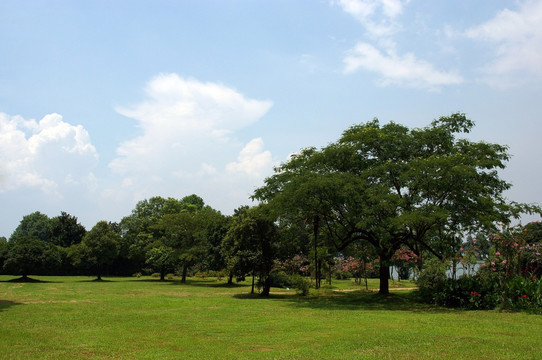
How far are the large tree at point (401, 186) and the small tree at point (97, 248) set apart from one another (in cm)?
3271

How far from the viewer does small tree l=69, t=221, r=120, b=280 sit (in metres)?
50.0

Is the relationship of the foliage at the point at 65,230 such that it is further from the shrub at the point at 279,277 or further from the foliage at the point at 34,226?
the shrub at the point at 279,277

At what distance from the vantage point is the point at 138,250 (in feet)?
184

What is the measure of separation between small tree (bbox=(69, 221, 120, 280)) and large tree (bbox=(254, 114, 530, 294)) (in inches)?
1288

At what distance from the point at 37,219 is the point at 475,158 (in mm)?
111735

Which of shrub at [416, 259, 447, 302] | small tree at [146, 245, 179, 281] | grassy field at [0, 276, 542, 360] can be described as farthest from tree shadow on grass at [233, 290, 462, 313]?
small tree at [146, 245, 179, 281]

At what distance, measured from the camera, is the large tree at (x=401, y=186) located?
70.0 feet

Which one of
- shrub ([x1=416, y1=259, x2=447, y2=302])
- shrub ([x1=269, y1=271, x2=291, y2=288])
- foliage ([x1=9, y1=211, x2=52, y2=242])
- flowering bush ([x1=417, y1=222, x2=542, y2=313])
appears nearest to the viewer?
flowering bush ([x1=417, y1=222, x2=542, y2=313])

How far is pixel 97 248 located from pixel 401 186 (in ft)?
129

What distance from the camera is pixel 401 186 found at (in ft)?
78.5

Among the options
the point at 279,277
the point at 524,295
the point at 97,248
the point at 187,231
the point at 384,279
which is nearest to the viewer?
the point at 524,295

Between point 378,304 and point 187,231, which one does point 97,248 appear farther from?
point 378,304

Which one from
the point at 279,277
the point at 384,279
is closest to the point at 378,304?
the point at 384,279

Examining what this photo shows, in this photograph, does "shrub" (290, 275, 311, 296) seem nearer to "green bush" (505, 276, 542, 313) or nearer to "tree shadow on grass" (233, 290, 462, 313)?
"tree shadow on grass" (233, 290, 462, 313)
